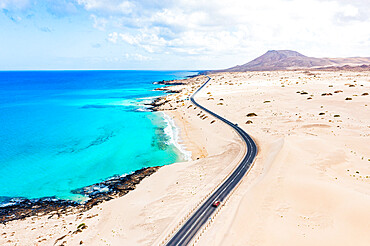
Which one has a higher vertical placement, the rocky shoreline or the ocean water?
the ocean water

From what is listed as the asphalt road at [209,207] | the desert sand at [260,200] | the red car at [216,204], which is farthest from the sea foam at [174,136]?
the red car at [216,204]

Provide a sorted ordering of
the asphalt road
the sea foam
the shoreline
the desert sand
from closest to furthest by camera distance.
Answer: the desert sand → the asphalt road → the shoreline → the sea foam

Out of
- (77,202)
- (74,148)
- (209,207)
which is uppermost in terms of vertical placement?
(74,148)

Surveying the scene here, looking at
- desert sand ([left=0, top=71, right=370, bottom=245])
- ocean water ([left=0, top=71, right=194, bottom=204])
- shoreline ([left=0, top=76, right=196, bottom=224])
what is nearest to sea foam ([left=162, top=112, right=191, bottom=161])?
ocean water ([left=0, top=71, right=194, bottom=204])

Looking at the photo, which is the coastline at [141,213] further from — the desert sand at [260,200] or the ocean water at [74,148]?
the ocean water at [74,148]

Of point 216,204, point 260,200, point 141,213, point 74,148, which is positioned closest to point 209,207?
point 216,204

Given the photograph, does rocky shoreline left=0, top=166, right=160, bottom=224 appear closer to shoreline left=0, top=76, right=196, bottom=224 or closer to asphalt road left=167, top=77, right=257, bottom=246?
shoreline left=0, top=76, right=196, bottom=224

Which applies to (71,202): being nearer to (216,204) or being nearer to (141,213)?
(141,213)

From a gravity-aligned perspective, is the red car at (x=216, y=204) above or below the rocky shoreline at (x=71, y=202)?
above

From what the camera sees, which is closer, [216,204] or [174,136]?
[216,204]
